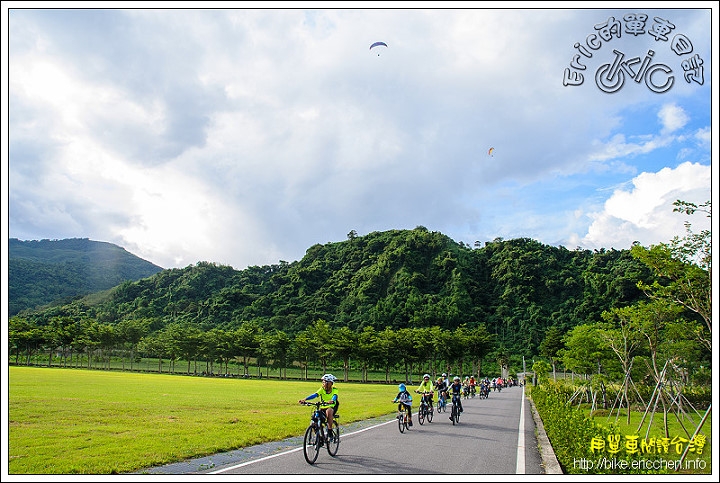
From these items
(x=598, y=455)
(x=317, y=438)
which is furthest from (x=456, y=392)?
(x=598, y=455)

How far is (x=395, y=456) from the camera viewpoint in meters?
9.96

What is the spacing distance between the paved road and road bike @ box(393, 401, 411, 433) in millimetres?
220

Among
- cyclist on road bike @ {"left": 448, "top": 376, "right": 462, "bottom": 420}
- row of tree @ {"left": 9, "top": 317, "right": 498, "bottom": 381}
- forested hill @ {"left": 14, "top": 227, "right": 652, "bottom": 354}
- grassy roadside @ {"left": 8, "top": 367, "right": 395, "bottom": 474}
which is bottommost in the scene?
row of tree @ {"left": 9, "top": 317, "right": 498, "bottom": 381}

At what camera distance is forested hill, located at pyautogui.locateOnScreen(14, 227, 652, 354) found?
9662cm

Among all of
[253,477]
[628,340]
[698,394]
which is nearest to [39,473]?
[253,477]

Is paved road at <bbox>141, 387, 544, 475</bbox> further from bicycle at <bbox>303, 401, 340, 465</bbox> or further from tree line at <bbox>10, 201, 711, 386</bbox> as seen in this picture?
tree line at <bbox>10, 201, 711, 386</bbox>

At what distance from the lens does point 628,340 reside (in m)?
22.5

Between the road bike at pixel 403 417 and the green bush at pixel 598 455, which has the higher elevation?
the green bush at pixel 598 455

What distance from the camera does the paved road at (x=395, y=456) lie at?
28.2 feet

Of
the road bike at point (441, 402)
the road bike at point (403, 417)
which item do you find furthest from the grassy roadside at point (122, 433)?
the road bike at point (441, 402)

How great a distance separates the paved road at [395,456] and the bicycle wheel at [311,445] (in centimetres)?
15

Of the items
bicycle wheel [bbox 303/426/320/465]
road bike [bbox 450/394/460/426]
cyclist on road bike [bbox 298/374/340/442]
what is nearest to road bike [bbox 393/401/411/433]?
road bike [bbox 450/394/460/426]

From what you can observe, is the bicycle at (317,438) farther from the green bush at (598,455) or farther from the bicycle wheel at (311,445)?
the green bush at (598,455)

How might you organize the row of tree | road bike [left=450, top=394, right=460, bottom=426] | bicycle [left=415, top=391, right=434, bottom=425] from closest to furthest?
bicycle [left=415, top=391, right=434, bottom=425]
road bike [left=450, top=394, right=460, bottom=426]
the row of tree
